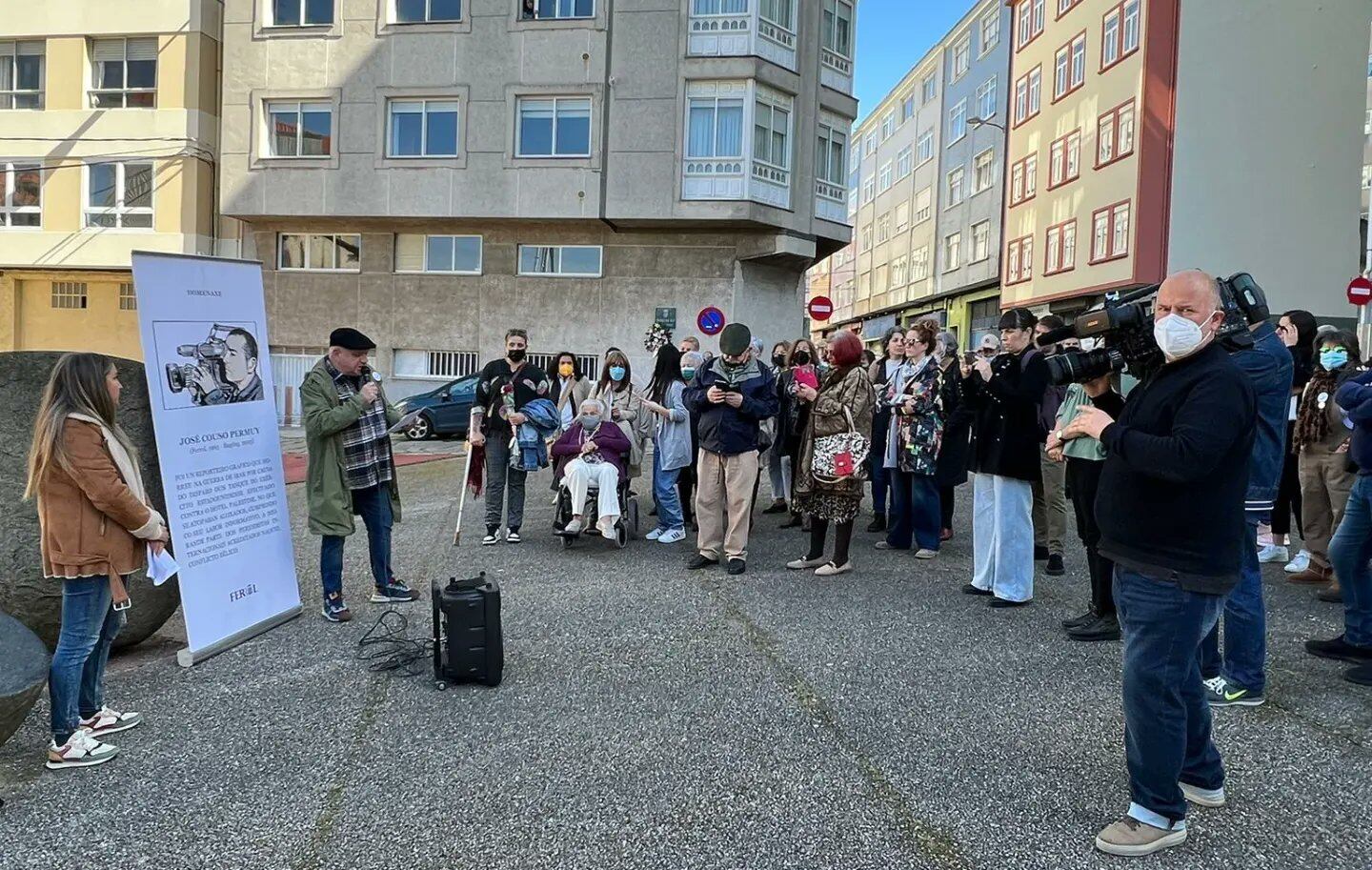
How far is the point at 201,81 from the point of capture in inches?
1027

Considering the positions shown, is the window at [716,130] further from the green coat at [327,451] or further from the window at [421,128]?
the green coat at [327,451]

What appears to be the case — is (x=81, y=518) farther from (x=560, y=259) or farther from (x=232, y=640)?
(x=560, y=259)

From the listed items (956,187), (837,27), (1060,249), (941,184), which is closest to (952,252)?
(956,187)

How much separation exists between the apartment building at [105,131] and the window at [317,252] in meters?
2.84

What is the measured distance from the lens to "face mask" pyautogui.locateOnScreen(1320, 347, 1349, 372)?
708 centimetres

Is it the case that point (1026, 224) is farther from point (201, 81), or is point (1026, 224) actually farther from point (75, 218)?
point (75, 218)

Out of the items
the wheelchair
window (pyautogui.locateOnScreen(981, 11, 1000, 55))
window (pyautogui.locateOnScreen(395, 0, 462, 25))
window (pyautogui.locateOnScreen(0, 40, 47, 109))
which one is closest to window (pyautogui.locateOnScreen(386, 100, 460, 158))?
window (pyautogui.locateOnScreen(395, 0, 462, 25))

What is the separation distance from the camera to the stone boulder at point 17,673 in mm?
3893

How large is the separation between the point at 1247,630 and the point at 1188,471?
2.21m

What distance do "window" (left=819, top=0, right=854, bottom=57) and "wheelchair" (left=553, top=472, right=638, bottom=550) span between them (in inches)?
774

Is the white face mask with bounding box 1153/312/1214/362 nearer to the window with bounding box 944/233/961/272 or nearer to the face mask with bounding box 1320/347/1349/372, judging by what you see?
the face mask with bounding box 1320/347/1349/372

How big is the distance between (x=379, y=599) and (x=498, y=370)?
295 cm

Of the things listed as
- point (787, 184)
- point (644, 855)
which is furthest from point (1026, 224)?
point (644, 855)

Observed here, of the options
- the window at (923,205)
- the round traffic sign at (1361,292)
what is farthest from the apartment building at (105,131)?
the window at (923,205)
